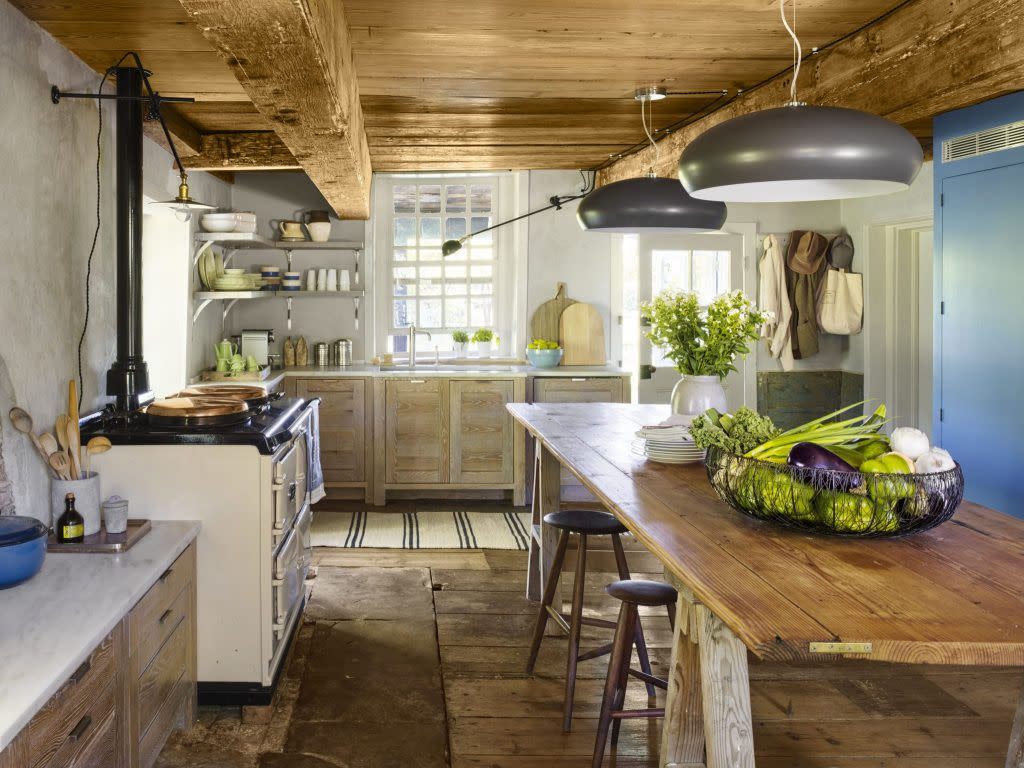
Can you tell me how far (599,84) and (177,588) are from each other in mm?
2843

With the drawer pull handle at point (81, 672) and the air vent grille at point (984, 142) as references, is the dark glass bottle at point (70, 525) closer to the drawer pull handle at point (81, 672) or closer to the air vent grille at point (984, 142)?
the drawer pull handle at point (81, 672)

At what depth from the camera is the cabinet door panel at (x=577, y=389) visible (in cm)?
684

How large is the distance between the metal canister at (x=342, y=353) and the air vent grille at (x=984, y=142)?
4438 millimetres

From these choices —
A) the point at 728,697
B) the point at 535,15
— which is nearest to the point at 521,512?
the point at 535,15

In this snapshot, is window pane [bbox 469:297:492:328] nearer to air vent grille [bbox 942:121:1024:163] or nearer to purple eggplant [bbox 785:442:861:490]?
air vent grille [bbox 942:121:1024:163]

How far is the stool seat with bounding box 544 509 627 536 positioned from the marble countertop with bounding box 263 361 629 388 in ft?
10.3

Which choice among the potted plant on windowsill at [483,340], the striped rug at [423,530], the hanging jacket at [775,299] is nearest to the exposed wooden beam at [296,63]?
the striped rug at [423,530]

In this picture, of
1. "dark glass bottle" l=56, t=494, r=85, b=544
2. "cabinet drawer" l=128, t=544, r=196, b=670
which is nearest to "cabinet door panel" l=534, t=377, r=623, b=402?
"cabinet drawer" l=128, t=544, r=196, b=670

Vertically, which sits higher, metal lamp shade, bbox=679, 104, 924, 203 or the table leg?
metal lamp shade, bbox=679, 104, 924, 203

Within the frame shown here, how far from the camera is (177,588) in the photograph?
10.3ft

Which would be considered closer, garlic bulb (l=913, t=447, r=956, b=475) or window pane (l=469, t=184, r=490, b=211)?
garlic bulb (l=913, t=447, r=956, b=475)

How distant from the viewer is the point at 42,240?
131 inches

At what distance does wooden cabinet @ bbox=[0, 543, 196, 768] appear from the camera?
2072 millimetres

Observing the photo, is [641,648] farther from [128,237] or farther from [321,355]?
[321,355]
